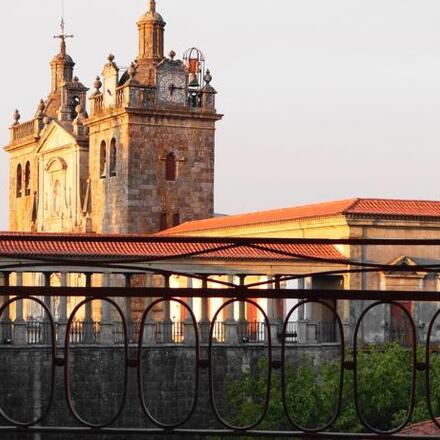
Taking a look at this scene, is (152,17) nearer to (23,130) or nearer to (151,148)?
(151,148)

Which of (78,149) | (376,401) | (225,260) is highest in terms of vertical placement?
(78,149)

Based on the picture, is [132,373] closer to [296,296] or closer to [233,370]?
[233,370]

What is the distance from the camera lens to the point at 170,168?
217 feet

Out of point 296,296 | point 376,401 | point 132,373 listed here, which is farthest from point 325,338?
point 296,296

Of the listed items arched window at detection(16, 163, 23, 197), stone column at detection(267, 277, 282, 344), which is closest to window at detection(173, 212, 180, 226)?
stone column at detection(267, 277, 282, 344)

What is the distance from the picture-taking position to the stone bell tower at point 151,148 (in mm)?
65188

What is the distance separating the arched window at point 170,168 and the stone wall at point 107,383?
59.1 feet

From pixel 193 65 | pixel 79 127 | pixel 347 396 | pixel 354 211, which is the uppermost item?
pixel 193 65

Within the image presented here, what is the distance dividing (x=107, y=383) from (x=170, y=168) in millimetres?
20643

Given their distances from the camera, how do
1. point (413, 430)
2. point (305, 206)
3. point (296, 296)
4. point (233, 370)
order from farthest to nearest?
point (305, 206), point (233, 370), point (413, 430), point (296, 296)

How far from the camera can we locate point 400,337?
52.2 metres

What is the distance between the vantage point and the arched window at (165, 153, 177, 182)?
65938 millimetres

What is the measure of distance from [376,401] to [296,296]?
37454 mm

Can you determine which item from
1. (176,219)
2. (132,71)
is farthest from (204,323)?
(132,71)
